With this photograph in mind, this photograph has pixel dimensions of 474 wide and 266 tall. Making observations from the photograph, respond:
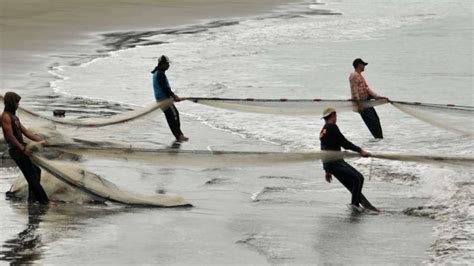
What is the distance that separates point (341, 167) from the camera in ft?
43.0

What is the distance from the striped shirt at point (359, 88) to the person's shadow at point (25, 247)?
26.4 ft

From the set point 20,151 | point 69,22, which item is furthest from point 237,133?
point 69,22

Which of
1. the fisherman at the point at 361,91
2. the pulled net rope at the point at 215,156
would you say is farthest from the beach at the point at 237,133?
the fisherman at the point at 361,91

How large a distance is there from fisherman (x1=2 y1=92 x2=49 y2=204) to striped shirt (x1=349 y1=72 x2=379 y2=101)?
738 centimetres

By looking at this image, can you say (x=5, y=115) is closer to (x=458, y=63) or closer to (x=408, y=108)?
(x=408, y=108)

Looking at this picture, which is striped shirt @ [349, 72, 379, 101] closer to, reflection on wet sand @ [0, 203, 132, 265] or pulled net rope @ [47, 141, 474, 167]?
pulled net rope @ [47, 141, 474, 167]

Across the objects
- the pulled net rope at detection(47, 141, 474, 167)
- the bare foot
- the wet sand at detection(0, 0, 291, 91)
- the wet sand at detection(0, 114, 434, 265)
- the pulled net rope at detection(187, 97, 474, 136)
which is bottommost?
the wet sand at detection(0, 0, 291, 91)

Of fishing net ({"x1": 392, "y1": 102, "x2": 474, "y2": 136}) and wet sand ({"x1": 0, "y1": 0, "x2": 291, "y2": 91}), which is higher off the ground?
fishing net ({"x1": 392, "y1": 102, "x2": 474, "y2": 136})

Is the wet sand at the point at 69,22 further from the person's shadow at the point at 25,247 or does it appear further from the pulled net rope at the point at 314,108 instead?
the person's shadow at the point at 25,247

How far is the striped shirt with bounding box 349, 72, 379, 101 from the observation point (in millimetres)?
18312

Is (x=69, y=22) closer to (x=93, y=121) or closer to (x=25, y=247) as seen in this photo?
(x=93, y=121)

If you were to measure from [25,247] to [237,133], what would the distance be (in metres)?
9.39

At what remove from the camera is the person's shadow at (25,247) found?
9984mm

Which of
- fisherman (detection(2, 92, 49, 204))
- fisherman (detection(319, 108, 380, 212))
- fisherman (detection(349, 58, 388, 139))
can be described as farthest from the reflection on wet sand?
fisherman (detection(349, 58, 388, 139))
